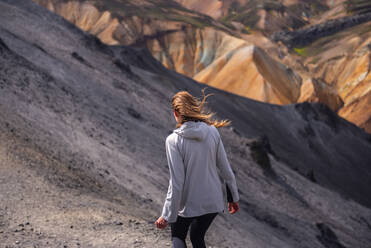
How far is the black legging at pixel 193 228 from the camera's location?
12.2ft

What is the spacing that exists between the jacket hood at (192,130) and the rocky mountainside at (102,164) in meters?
2.56

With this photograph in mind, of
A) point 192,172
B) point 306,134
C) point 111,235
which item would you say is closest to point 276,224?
point 111,235

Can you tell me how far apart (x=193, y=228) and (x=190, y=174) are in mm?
527

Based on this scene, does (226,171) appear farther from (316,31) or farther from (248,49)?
(316,31)

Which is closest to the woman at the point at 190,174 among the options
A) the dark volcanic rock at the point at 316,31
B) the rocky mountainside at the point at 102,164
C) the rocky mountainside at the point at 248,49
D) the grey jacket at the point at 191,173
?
the grey jacket at the point at 191,173

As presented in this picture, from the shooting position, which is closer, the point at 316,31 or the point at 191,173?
the point at 191,173

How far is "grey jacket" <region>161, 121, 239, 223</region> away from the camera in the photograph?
3615mm

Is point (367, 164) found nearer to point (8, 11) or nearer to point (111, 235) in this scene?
point (8, 11)

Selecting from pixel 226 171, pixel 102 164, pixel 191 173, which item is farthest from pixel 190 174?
pixel 102 164

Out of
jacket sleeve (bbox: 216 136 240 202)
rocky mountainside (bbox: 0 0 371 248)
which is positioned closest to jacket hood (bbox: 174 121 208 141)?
jacket sleeve (bbox: 216 136 240 202)

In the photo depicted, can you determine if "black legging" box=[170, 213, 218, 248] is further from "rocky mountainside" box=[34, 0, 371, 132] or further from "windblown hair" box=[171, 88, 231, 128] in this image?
"rocky mountainside" box=[34, 0, 371, 132]

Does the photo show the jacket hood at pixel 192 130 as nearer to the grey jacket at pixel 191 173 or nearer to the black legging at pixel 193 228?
the grey jacket at pixel 191 173

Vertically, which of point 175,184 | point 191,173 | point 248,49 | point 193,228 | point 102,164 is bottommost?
point 248,49

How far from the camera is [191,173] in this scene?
12.0 ft
